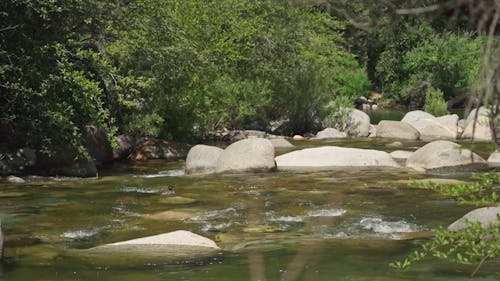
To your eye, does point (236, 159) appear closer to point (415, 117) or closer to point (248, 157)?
point (248, 157)

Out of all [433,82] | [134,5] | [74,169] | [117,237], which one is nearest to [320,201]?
[117,237]

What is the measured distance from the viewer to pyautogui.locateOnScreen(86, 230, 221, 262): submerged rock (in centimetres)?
802

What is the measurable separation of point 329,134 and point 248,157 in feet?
29.2

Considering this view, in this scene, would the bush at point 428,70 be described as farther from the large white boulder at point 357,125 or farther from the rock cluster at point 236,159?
the rock cluster at point 236,159

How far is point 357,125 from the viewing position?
85.7ft

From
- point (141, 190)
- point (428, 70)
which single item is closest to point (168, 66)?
point (141, 190)

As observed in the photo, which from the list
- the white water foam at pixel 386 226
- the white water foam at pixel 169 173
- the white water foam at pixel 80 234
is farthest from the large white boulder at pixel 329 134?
the white water foam at pixel 80 234

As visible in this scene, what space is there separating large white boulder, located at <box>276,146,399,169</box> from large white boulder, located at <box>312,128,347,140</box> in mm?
7073

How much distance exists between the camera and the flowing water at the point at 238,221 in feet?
24.1

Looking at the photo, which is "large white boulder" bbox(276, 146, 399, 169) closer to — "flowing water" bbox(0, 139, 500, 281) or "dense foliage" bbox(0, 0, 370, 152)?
"flowing water" bbox(0, 139, 500, 281)

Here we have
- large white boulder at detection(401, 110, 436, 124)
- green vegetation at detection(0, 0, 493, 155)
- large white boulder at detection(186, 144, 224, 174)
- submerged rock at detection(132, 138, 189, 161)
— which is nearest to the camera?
green vegetation at detection(0, 0, 493, 155)

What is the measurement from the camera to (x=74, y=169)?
1555 cm

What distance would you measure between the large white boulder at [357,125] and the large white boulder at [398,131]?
914 millimetres

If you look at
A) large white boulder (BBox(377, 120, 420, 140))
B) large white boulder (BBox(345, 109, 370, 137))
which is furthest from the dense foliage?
large white boulder (BBox(377, 120, 420, 140))
